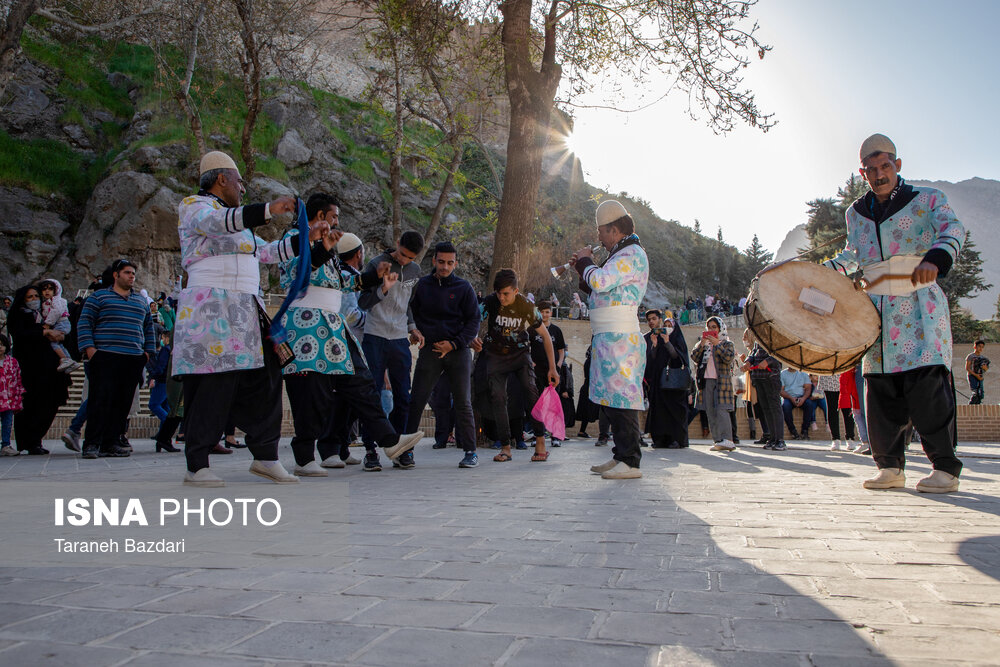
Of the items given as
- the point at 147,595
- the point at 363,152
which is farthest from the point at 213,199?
the point at 363,152

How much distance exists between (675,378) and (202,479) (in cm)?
686

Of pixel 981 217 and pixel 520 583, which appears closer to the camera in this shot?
pixel 520 583

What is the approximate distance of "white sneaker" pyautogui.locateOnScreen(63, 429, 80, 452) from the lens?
29.9ft

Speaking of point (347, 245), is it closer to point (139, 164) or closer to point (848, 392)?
Answer: point (848, 392)

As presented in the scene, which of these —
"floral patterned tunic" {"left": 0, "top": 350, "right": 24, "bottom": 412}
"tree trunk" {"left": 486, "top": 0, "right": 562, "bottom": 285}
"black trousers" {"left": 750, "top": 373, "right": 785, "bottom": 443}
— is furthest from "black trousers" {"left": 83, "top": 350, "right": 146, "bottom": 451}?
"black trousers" {"left": 750, "top": 373, "right": 785, "bottom": 443}

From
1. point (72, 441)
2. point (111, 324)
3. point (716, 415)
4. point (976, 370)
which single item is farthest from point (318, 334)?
point (976, 370)

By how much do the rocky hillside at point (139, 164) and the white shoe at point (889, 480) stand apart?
13.7 m

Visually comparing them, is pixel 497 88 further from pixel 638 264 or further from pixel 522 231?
pixel 638 264

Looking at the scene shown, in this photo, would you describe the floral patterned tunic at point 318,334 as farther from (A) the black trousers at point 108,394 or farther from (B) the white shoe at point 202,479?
(A) the black trousers at point 108,394

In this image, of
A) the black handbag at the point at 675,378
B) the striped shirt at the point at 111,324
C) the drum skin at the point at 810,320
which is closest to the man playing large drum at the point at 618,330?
the drum skin at the point at 810,320

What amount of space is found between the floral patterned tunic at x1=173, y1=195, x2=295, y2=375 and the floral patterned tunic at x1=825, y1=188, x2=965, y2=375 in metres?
4.04

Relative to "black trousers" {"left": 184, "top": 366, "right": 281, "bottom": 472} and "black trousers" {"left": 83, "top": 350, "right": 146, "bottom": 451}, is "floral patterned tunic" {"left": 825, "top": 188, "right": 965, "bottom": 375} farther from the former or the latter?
"black trousers" {"left": 83, "top": 350, "right": 146, "bottom": 451}

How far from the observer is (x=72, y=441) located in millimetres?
9164

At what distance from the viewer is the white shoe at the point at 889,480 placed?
16.6 feet
